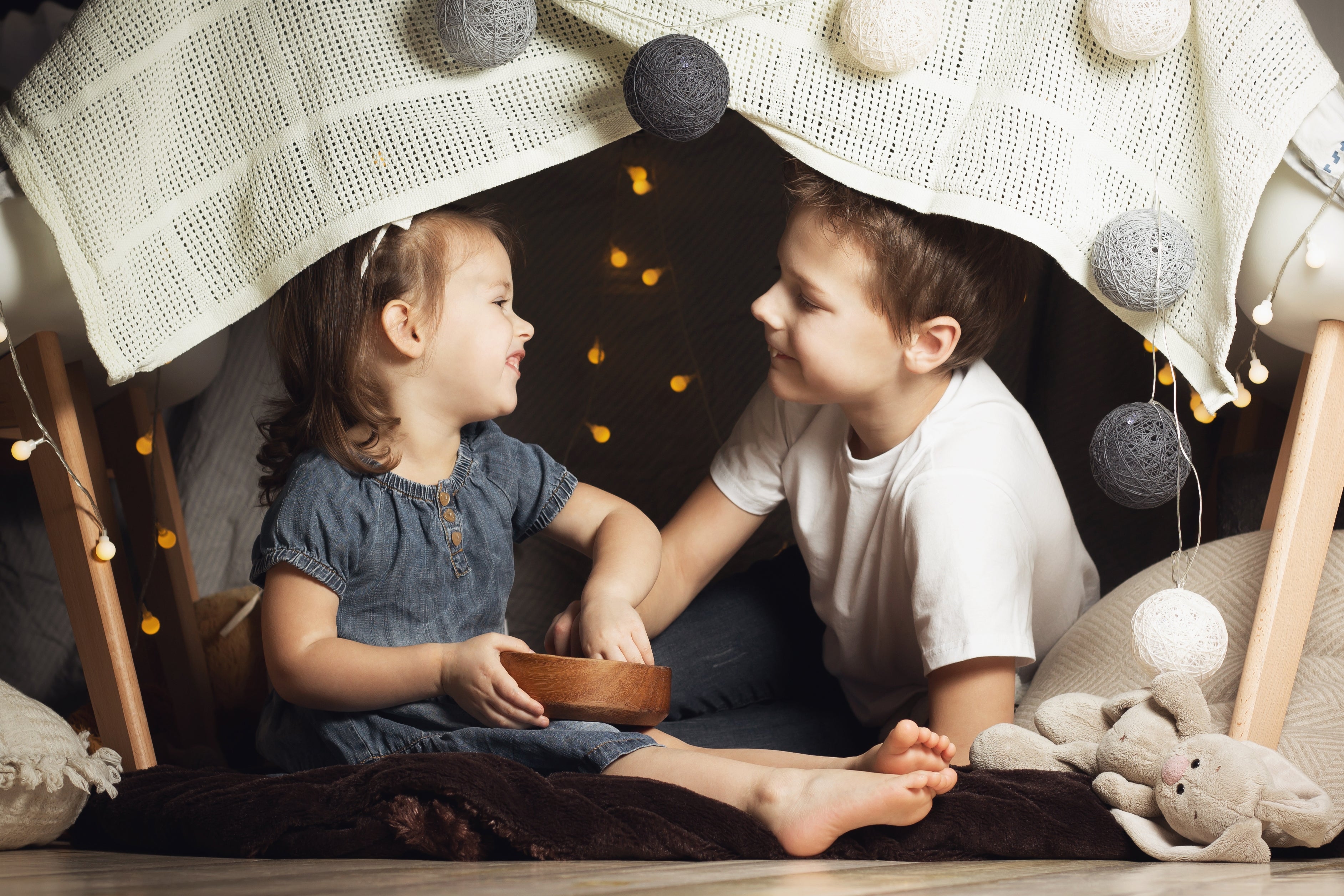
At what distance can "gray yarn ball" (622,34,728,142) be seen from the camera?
97 cm

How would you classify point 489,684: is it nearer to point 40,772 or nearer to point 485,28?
point 40,772

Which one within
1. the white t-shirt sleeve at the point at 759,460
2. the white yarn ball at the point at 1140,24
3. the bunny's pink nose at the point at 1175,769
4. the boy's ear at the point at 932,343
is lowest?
the bunny's pink nose at the point at 1175,769

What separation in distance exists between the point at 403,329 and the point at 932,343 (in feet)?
1.82

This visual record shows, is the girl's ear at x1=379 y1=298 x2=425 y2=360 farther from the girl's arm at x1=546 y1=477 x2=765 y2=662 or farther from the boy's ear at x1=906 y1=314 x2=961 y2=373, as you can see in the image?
the boy's ear at x1=906 y1=314 x2=961 y2=373

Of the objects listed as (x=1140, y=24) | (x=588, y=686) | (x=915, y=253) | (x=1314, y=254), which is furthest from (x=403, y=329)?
(x=1314, y=254)

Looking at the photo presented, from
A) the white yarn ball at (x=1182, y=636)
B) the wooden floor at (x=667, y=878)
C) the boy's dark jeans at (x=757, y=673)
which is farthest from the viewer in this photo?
the boy's dark jeans at (x=757, y=673)

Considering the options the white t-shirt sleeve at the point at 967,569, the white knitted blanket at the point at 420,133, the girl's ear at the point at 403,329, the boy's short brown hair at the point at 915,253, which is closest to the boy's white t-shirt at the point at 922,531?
the white t-shirt sleeve at the point at 967,569

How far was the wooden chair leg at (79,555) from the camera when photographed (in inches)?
42.8

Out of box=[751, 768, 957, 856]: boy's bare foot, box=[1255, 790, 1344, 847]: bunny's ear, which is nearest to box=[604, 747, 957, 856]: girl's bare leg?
box=[751, 768, 957, 856]: boy's bare foot

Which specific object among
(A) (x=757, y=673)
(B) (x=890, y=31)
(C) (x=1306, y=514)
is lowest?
(A) (x=757, y=673)

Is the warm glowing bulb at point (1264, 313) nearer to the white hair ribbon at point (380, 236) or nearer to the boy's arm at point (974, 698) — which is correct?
the boy's arm at point (974, 698)

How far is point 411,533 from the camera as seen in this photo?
1.13m

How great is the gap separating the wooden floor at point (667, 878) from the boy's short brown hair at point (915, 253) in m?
0.56

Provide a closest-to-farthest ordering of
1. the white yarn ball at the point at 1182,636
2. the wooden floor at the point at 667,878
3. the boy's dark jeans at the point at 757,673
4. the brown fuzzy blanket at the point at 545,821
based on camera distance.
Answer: the wooden floor at the point at 667,878 → the brown fuzzy blanket at the point at 545,821 → the white yarn ball at the point at 1182,636 → the boy's dark jeans at the point at 757,673
